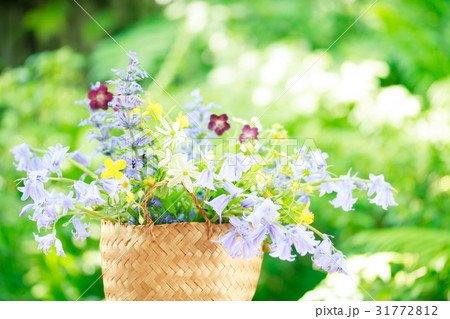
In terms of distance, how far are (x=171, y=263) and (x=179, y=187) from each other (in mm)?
143

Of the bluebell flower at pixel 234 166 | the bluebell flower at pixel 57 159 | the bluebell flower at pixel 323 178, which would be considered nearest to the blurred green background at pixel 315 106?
the bluebell flower at pixel 323 178

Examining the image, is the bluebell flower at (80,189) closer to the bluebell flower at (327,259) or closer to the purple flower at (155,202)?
the purple flower at (155,202)

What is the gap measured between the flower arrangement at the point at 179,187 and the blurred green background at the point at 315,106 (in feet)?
1.91

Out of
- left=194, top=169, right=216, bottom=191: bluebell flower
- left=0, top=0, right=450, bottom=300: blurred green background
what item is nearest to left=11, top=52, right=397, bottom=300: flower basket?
left=194, top=169, right=216, bottom=191: bluebell flower

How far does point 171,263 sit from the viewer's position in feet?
2.01

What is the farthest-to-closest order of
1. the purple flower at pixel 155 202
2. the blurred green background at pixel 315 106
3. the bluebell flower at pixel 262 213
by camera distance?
the blurred green background at pixel 315 106 → the purple flower at pixel 155 202 → the bluebell flower at pixel 262 213

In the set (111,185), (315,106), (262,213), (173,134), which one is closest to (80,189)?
(111,185)

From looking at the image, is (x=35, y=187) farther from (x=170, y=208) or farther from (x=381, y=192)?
(x=381, y=192)

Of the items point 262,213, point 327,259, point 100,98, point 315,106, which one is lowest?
point 315,106

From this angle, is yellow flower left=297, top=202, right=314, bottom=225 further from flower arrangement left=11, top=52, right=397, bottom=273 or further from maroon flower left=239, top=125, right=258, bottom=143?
maroon flower left=239, top=125, right=258, bottom=143

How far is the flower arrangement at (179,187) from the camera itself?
0.57 m

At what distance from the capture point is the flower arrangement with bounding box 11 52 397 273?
57 cm

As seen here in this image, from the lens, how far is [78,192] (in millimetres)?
597
